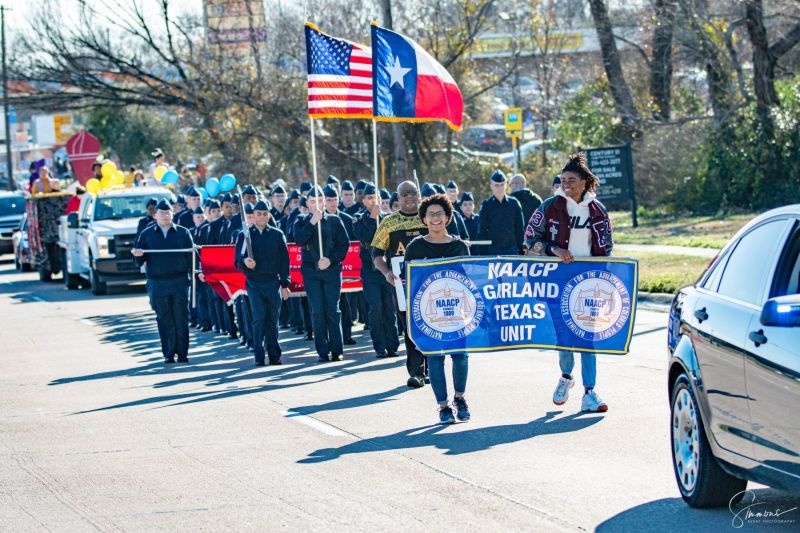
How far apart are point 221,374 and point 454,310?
4.93 m

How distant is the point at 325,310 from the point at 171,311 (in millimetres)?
1995

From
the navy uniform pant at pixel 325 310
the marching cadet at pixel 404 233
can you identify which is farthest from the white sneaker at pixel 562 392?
the navy uniform pant at pixel 325 310

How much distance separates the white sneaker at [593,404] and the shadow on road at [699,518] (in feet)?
10.4

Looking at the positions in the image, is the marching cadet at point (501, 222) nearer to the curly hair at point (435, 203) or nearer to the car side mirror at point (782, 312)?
the curly hair at point (435, 203)

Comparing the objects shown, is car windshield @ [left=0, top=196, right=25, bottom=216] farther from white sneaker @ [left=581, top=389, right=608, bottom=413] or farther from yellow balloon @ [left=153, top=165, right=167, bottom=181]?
white sneaker @ [left=581, top=389, right=608, bottom=413]

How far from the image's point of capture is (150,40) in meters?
39.7

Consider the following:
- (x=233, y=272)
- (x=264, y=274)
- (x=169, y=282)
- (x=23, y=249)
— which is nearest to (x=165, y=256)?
(x=169, y=282)

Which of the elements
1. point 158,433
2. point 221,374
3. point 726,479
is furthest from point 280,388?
point 726,479

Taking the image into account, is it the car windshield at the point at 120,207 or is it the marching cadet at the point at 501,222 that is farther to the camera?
the car windshield at the point at 120,207

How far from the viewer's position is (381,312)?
15.9 meters

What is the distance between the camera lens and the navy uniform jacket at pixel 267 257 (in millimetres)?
15562

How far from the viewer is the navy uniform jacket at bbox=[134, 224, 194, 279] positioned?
53.6 feet

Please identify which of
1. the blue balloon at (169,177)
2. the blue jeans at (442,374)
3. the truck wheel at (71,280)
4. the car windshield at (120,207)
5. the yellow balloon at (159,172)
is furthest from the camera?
the yellow balloon at (159,172)

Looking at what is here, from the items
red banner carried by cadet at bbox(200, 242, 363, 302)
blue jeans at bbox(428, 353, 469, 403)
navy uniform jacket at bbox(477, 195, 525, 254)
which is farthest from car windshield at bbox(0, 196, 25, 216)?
blue jeans at bbox(428, 353, 469, 403)
